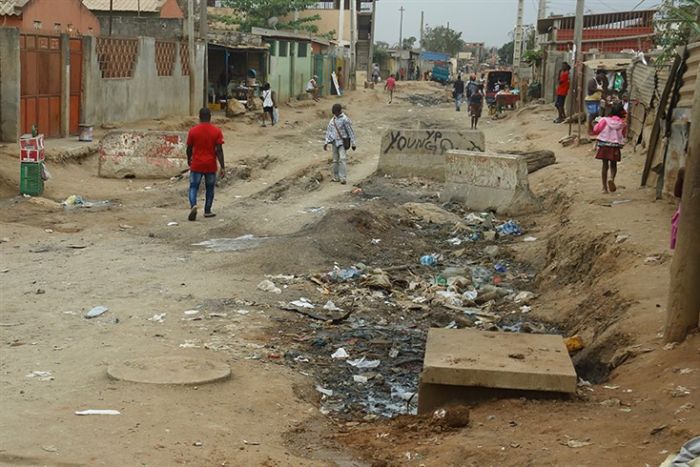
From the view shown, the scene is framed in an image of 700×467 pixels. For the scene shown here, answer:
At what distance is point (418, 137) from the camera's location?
63.9 feet

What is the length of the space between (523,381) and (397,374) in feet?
5.88

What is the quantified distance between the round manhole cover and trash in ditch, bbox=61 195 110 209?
8.77m

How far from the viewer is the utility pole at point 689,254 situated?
6988 millimetres

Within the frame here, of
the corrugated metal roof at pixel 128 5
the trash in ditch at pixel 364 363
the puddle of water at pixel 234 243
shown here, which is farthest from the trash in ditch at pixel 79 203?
the corrugated metal roof at pixel 128 5

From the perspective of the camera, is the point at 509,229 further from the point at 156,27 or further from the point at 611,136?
the point at 156,27

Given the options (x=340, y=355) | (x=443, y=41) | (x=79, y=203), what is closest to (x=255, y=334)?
(x=340, y=355)

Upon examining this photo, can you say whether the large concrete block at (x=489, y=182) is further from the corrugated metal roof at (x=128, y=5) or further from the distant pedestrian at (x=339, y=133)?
the corrugated metal roof at (x=128, y=5)

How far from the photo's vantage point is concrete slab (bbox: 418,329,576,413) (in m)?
6.39

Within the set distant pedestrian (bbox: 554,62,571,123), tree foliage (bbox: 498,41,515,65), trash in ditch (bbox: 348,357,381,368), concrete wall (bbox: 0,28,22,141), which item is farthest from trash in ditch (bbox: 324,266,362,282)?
tree foliage (bbox: 498,41,515,65)

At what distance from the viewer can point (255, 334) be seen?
855cm

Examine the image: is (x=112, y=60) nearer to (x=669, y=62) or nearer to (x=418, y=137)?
(x=418, y=137)

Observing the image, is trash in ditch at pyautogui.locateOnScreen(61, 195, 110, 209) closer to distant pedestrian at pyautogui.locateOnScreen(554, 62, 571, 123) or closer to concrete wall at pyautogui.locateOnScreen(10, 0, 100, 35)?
concrete wall at pyautogui.locateOnScreen(10, 0, 100, 35)

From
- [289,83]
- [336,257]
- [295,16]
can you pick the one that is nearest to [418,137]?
[336,257]

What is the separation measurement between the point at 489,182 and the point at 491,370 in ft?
33.4
